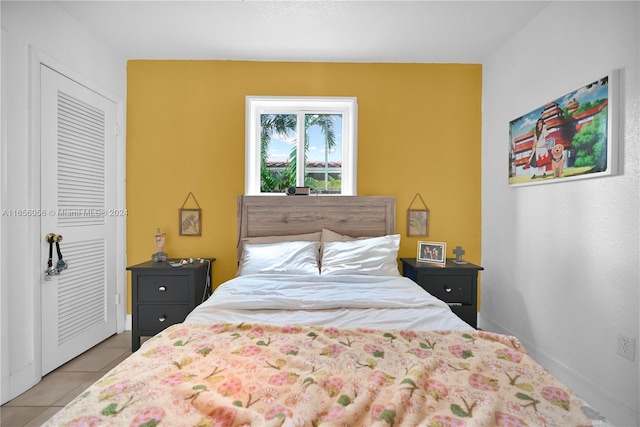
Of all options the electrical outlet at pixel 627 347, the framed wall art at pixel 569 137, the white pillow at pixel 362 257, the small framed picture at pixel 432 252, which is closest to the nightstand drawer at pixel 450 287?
the small framed picture at pixel 432 252

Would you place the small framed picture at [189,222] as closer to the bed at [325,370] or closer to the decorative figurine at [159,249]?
the decorative figurine at [159,249]

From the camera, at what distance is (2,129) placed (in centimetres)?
195

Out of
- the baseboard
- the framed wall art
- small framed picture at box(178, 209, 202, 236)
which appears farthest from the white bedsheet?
the framed wall art

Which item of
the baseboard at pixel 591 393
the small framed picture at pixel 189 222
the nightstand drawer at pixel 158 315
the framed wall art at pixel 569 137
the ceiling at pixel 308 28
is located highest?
the ceiling at pixel 308 28

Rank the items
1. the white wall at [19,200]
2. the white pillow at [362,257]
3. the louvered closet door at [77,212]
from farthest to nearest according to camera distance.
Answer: the white pillow at [362,257]
the louvered closet door at [77,212]
the white wall at [19,200]

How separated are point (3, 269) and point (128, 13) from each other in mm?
1908

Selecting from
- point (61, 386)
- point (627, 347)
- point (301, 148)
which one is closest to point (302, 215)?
point (301, 148)

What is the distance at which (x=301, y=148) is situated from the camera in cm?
330

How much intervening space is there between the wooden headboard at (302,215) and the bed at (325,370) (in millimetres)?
816

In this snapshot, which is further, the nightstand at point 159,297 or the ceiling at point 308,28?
the nightstand at point 159,297

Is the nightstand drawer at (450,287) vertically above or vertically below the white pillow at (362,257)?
below

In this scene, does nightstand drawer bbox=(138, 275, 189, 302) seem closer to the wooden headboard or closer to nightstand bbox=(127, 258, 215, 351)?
nightstand bbox=(127, 258, 215, 351)

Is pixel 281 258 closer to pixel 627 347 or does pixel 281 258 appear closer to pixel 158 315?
pixel 158 315

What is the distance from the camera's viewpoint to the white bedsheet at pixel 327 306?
1743 millimetres
